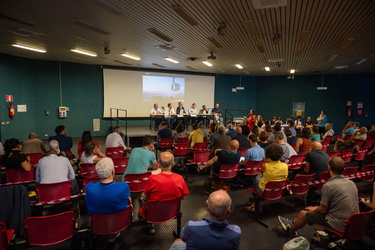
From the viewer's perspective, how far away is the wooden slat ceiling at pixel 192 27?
4367mm

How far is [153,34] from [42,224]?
5278 millimetres

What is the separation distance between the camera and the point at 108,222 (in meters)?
2.62

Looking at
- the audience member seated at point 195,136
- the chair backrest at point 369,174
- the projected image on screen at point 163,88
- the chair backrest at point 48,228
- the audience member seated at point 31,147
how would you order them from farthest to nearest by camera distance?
the projected image on screen at point 163,88 → the audience member seated at point 195,136 → the audience member seated at point 31,147 → the chair backrest at point 369,174 → the chair backrest at point 48,228

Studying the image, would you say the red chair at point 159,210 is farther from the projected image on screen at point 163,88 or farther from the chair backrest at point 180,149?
the projected image on screen at point 163,88

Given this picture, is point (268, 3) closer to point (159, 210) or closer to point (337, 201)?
point (337, 201)

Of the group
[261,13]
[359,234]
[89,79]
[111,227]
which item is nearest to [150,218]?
[111,227]

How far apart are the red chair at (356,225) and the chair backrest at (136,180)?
8.96ft

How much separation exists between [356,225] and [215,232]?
6.48 ft

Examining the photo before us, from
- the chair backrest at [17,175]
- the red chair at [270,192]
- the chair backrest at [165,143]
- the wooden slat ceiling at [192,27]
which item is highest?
the wooden slat ceiling at [192,27]

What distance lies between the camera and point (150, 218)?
9.57 ft

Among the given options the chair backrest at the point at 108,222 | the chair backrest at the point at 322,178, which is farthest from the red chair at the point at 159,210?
the chair backrest at the point at 322,178

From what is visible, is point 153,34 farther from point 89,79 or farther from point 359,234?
point 89,79

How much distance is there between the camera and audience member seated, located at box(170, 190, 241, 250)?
169 centimetres

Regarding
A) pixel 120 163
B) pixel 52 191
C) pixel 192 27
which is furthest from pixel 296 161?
pixel 52 191
